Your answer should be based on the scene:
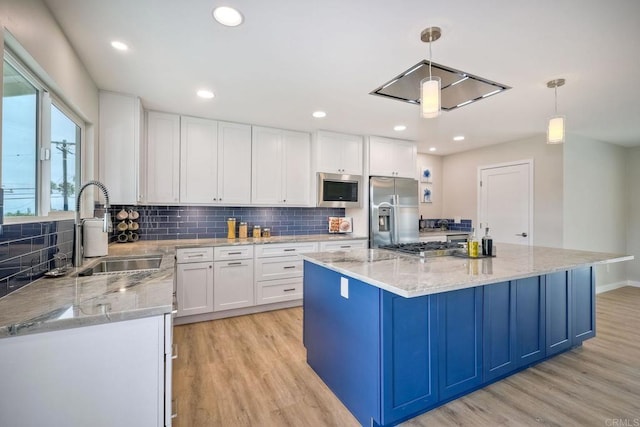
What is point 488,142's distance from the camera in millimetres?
4578

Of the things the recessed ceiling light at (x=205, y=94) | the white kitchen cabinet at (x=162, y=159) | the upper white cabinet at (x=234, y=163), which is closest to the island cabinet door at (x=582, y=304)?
the upper white cabinet at (x=234, y=163)

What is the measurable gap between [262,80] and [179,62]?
640 mm

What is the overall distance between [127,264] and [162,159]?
1442 mm

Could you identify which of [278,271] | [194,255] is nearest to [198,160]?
[194,255]

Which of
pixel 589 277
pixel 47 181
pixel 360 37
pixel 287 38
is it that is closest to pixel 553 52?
pixel 360 37

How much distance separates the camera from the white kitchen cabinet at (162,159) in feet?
10.5

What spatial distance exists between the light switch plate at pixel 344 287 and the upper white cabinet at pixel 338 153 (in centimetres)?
233

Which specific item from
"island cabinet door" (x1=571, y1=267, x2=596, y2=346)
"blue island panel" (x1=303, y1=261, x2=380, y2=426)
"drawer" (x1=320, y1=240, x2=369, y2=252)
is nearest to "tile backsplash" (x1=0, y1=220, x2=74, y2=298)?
"blue island panel" (x1=303, y1=261, x2=380, y2=426)

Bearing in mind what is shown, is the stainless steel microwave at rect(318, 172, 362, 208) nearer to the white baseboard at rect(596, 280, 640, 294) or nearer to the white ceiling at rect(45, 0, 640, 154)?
the white ceiling at rect(45, 0, 640, 154)

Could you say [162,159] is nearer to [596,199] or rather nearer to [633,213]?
[596,199]

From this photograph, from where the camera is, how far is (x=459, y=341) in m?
1.84

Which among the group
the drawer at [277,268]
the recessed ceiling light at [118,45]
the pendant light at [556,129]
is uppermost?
the recessed ceiling light at [118,45]

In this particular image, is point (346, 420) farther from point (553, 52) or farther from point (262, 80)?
point (553, 52)

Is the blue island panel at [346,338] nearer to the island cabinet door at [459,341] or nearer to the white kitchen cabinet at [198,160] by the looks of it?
the island cabinet door at [459,341]
